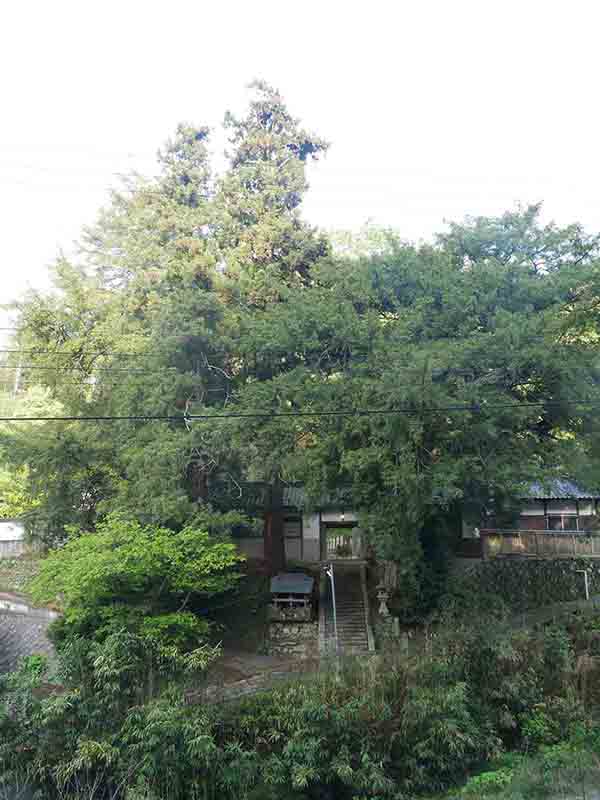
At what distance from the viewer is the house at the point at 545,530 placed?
69.2 ft

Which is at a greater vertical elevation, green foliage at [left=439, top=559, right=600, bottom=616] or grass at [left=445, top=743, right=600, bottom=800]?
green foliage at [left=439, top=559, right=600, bottom=616]

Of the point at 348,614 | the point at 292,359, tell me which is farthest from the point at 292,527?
the point at 292,359

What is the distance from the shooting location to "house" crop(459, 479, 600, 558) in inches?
830

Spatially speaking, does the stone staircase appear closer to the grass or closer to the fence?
the fence

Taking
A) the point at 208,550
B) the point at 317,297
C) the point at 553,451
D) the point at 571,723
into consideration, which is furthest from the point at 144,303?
the point at 571,723

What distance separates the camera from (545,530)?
23.0 metres

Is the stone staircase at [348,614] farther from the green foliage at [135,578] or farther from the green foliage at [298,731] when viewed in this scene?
the green foliage at [298,731]

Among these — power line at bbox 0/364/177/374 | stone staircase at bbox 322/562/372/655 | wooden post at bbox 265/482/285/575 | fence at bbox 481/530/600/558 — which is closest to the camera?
stone staircase at bbox 322/562/372/655

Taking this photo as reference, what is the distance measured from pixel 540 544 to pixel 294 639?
8.80 m

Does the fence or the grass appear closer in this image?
the grass

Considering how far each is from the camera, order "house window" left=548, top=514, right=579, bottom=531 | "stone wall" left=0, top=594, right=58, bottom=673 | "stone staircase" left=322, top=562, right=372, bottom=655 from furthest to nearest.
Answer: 1. "house window" left=548, top=514, right=579, bottom=531
2. "stone staircase" left=322, top=562, right=372, bottom=655
3. "stone wall" left=0, top=594, right=58, bottom=673

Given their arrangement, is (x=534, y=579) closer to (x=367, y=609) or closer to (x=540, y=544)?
(x=540, y=544)

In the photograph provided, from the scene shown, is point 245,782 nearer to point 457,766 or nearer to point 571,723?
point 457,766

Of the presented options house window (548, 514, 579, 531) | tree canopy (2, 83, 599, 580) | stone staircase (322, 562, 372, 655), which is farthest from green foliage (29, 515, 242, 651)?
house window (548, 514, 579, 531)
